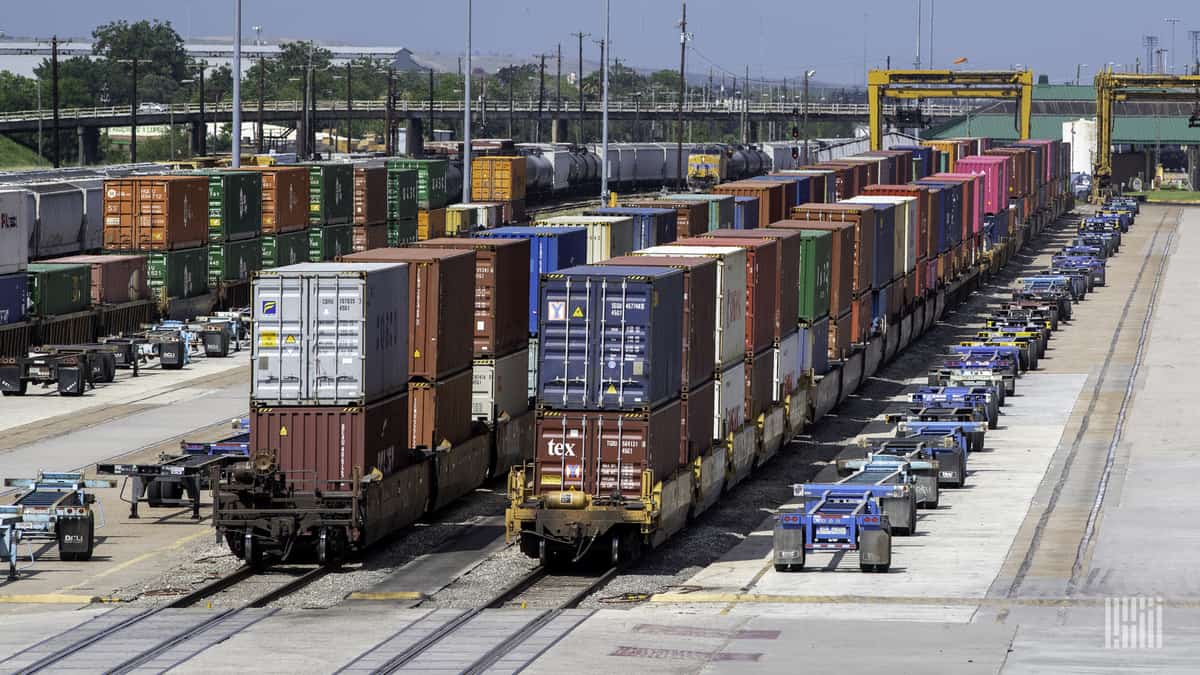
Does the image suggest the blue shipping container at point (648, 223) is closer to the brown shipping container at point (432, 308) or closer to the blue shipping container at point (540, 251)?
the blue shipping container at point (540, 251)

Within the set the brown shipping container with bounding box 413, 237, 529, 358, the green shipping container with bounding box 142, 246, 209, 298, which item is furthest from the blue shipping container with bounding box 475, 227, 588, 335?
the green shipping container with bounding box 142, 246, 209, 298

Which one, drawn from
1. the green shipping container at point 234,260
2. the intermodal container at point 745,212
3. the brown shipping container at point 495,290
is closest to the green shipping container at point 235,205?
the green shipping container at point 234,260

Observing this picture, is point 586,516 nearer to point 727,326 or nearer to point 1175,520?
point 727,326

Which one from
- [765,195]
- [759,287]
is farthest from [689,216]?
[759,287]

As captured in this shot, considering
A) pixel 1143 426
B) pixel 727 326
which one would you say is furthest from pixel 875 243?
pixel 727 326

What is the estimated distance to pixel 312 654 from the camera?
27.8m

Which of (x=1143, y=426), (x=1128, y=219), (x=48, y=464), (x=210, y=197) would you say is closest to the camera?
(x=48, y=464)

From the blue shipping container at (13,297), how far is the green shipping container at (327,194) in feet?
82.9

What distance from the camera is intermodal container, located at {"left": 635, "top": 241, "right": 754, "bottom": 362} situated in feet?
131

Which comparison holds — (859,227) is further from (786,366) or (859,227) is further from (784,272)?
(784,272)

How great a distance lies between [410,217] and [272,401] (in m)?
65.4

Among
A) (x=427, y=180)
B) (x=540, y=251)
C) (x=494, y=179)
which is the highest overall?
(x=494, y=179)

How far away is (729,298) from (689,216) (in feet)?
72.0

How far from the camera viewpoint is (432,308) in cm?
3856
